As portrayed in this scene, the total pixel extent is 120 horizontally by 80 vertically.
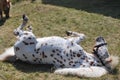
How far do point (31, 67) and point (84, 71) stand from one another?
43.9 inches

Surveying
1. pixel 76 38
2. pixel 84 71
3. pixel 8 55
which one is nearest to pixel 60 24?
pixel 76 38

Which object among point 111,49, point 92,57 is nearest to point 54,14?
point 111,49

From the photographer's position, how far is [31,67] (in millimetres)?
7164

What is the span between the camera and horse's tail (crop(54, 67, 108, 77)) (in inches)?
266

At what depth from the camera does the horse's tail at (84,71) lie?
675cm

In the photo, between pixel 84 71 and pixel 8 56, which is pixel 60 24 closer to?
pixel 8 56

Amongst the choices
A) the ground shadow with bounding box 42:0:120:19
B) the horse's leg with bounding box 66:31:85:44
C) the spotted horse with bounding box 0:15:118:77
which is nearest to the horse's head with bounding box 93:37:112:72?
the spotted horse with bounding box 0:15:118:77

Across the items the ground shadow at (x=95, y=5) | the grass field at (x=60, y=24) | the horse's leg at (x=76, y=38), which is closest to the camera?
the grass field at (x=60, y=24)

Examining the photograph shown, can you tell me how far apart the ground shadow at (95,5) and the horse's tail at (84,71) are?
14.9 feet

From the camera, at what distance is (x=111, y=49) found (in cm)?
822

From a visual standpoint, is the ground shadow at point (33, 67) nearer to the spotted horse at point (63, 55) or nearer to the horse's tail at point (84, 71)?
the spotted horse at point (63, 55)

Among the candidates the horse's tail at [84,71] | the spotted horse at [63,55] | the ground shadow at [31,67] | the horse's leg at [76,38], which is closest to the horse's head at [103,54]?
the spotted horse at [63,55]

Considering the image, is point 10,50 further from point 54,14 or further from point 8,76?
point 54,14

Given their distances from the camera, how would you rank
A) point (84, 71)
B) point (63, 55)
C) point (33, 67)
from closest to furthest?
point (84, 71) → point (63, 55) → point (33, 67)
